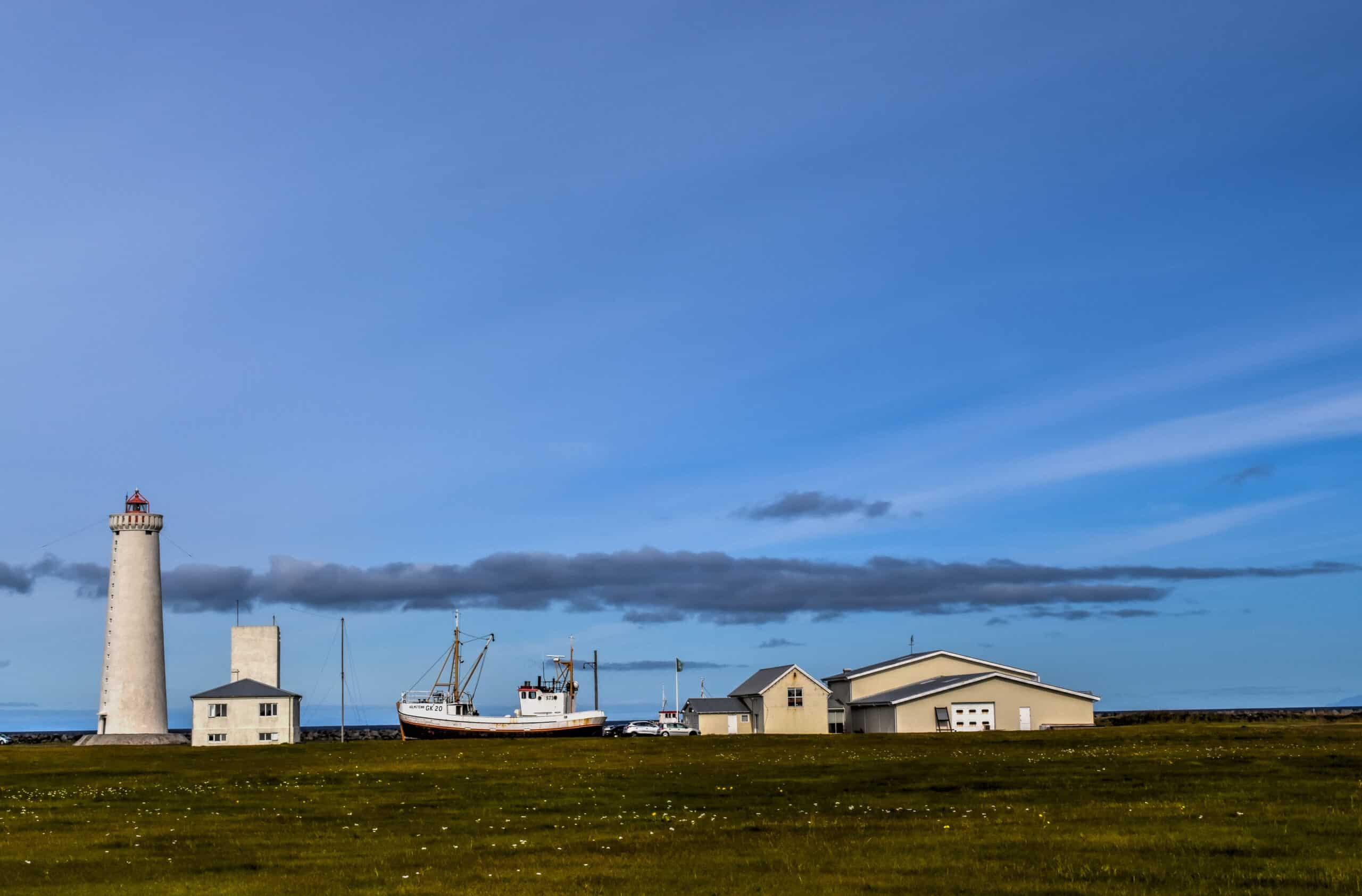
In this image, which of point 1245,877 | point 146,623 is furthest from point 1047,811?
point 146,623

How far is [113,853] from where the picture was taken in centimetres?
2397

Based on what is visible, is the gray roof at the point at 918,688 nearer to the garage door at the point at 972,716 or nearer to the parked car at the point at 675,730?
the garage door at the point at 972,716

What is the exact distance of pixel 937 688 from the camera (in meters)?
86.4

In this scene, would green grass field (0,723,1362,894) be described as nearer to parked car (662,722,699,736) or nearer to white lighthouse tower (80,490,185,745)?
white lighthouse tower (80,490,185,745)

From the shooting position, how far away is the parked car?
96.9 meters

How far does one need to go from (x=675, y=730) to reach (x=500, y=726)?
46.4ft

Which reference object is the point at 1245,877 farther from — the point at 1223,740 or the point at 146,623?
the point at 146,623

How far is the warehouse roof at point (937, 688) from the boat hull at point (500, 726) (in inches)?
971

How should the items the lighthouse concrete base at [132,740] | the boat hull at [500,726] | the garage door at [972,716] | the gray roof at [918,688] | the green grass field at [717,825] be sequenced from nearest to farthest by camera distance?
the green grass field at [717,825] < the lighthouse concrete base at [132,740] < the garage door at [972,716] < the gray roof at [918,688] < the boat hull at [500,726]

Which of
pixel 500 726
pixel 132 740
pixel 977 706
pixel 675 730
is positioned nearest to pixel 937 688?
pixel 977 706

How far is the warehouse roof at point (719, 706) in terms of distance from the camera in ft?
308

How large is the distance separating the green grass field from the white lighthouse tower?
3030 centimetres

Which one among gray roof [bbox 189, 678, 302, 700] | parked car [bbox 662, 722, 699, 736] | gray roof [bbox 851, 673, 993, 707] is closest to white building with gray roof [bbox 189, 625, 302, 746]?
gray roof [bbox 189, 678, 302, 700]

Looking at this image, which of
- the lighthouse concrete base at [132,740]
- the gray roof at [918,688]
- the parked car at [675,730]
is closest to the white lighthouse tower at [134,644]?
the lighthouse concrete base at [132,740]
